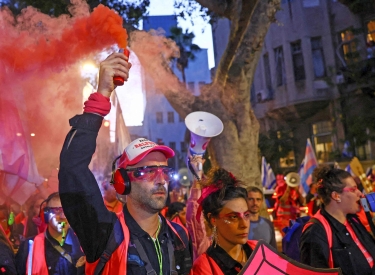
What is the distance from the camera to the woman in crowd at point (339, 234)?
348cm

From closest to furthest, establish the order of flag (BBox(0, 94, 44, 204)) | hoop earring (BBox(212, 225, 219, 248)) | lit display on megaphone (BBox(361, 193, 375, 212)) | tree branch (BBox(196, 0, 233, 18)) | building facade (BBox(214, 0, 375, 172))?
hoop earring (BBox(212, 225, 219, 248))
lit display on megaphone (BBox(361, 193, 375, 212))
flag (BBox(0, 94, 44, 204))
tree branch (BBox(196, 0, 233, 18))
building facade (BBox(214, 0, 375, 172))

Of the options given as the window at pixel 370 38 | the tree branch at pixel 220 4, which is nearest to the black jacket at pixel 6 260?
the tree branch at pixel 220 4

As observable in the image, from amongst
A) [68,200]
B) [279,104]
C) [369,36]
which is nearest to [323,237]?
[68,200]

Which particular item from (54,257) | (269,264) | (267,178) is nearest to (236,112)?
(54,257)

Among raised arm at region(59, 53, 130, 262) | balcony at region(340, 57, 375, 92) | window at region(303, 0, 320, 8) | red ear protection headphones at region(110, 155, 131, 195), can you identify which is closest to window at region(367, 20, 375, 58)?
balcony at region(340, 57, 375, 92)

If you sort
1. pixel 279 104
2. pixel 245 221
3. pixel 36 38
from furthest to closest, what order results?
1. pixel 279 104
2. pixel 36 38
3. pixel 245 221

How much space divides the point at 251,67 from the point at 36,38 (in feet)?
16.2

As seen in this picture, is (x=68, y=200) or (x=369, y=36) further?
(x=369, y=36)

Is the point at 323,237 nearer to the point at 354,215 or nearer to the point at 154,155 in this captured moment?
the point at 354,215

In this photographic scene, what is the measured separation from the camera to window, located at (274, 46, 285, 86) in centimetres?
2509

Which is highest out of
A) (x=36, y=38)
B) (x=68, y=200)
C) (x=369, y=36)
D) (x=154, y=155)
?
(x=369, y=36)

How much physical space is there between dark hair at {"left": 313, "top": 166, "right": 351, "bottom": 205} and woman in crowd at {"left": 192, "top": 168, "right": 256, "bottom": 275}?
0.96m

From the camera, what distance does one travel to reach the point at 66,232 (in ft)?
13.5

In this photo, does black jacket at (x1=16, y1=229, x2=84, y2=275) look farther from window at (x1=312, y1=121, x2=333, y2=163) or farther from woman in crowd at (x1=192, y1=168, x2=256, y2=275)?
window at (x1=312, y1=121, x2=333, y2=163)
